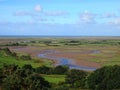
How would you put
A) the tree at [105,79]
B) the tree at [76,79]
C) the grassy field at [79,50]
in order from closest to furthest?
the tree at [105,79], the tree at [76,79], the grassy field at [79,50]

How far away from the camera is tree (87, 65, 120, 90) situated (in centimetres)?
2745

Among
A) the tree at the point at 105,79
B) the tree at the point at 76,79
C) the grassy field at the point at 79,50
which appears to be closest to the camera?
the tree at the point at 105,79

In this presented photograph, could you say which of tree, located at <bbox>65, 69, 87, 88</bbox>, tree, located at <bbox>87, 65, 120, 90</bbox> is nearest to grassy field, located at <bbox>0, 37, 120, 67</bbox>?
tree, located at <bbox>65, 69, 87, 88</bbox>

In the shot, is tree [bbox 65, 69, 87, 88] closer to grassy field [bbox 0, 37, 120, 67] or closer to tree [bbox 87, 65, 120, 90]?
tree [bbox 87, 65, 120, 90]

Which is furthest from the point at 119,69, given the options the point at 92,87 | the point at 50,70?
the point at 50,70

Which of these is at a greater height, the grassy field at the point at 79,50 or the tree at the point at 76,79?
the tree at the point at 76,79

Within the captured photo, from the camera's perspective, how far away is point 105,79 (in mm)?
28469

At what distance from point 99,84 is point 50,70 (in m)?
14.5

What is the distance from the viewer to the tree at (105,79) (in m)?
27.5

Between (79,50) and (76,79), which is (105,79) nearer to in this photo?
(76,79)

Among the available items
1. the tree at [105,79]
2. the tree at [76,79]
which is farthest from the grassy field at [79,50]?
the tree at [105,79]

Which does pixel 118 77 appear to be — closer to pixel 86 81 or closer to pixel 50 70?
pixel 86 81

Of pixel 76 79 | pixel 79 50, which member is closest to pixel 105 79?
pixel 76 79

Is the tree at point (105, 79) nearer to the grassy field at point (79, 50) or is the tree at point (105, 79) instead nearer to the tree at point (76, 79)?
the tree at point (76, 79)
